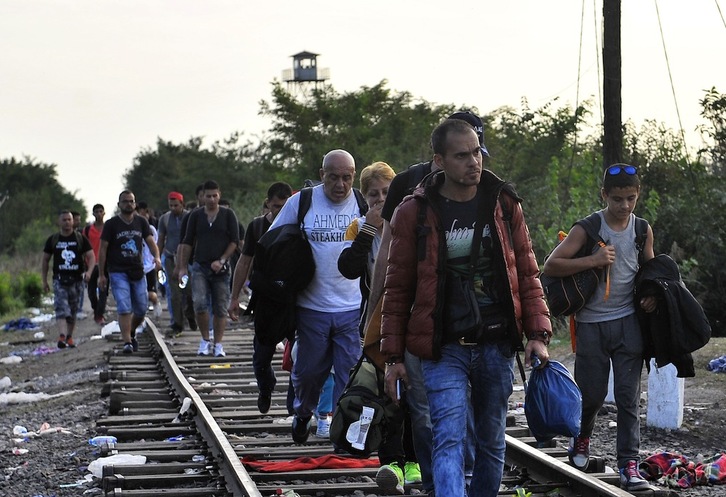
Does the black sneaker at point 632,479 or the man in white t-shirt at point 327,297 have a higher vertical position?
the man in white t-shirt at point 327,297

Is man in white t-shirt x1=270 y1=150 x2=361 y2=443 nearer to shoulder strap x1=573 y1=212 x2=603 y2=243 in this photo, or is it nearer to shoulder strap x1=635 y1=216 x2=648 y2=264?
shoulder strap x1=573 y1=212 x2=603 y2=243

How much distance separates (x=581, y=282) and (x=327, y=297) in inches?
74.8

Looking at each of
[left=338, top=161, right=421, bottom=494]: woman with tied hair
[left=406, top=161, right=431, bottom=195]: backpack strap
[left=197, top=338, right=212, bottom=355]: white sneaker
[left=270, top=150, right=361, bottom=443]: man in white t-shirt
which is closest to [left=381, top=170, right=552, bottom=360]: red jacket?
[left=406, top=161, right=431, bottom=195]: backpack strap

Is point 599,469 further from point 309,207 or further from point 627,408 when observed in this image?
point 309,207

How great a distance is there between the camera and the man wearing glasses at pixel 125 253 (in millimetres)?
15523

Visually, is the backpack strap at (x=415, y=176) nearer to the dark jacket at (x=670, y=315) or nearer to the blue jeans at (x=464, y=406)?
the blue jeans at (x=464, y=406)

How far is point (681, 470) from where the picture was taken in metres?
7.49

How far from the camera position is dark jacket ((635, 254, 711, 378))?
7.08 meters

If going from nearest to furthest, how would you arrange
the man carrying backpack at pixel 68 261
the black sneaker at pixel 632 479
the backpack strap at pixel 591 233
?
the black sneaker at pixel 632 479 < the backpack strap at pixel 591 233 < the man carrying backpack at pixel 68 261

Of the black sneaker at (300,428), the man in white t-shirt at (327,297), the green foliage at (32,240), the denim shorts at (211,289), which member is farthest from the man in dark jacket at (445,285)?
Result: the green foliage at (32,240)

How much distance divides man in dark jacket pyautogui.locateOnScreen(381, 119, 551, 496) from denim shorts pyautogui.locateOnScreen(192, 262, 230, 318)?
9.39 metres

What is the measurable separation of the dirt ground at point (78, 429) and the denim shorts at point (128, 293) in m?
0.95

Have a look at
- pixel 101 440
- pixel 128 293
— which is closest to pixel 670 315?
pixel 101 440

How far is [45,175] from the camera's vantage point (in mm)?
97562
